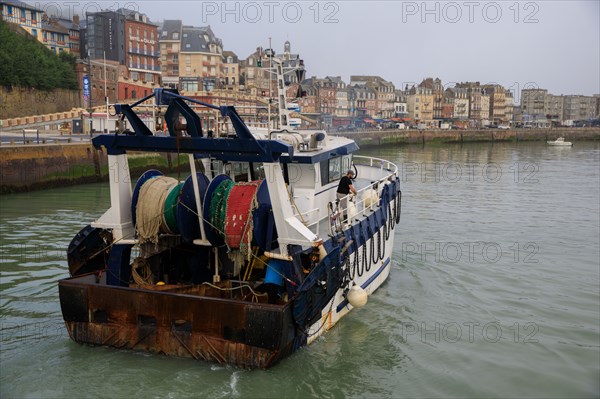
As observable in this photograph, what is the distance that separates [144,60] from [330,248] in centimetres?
8216

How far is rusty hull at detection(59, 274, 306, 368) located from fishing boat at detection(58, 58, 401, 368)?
0.06ft

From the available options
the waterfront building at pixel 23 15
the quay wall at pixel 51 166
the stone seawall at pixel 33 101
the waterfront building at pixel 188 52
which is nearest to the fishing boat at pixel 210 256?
the quay wall at pixel 51 166

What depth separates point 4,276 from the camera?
15.2 meters

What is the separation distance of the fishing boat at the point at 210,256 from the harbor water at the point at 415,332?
47cm

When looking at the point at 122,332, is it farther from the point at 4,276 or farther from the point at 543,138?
the point at 543,138

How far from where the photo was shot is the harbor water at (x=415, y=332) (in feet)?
32.1

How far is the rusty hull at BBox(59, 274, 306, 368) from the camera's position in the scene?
9453mm

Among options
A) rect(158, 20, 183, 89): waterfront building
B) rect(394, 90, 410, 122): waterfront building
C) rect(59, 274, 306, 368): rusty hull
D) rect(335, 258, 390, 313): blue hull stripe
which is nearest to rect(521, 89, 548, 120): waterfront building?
rect(394, 90, 410, 122): waterfront building

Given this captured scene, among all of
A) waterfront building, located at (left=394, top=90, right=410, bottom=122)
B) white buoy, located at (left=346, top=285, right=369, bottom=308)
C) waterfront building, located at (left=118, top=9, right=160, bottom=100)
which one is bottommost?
white buoy, located at (left=346, top=285, right=369, bottom=308)

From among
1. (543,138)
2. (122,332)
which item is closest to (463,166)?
(122,332)

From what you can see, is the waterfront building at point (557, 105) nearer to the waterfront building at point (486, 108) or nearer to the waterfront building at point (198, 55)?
the waterfront building at point (486, 108)

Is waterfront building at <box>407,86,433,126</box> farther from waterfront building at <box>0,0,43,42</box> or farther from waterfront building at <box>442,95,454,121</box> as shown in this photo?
waterfront building at <box>0,0,43,42</box>

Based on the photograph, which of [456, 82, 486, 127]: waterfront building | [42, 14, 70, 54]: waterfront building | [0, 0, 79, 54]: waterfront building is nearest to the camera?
[0, 0, 79, 54]: waterfront building

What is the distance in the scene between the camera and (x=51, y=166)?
32031 mm
